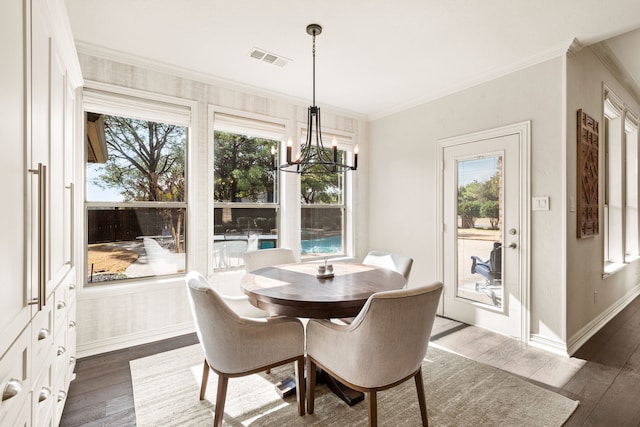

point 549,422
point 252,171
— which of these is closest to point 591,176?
point 549,422

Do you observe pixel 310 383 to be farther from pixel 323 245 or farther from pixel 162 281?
pixel 323 245

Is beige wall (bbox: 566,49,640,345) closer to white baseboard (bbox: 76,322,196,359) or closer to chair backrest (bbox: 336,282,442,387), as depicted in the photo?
chair backrest (bbox: 336,282,442,387)

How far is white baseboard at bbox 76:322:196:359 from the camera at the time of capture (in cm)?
271

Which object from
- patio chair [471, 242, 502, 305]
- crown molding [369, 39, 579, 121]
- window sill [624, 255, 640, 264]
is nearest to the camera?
crown molding [369, 39, 579, 121]

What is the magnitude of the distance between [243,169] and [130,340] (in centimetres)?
206

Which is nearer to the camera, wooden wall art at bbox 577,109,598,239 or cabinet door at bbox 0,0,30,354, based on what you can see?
cabinet door at bbox 0,0,30,354

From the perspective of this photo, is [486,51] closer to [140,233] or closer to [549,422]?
[549,422]

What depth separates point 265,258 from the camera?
310cm

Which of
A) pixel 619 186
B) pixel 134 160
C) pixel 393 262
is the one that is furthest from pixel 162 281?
pixel 619 186

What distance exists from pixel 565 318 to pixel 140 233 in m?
3.95

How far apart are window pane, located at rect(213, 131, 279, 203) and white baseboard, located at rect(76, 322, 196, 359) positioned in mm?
1399

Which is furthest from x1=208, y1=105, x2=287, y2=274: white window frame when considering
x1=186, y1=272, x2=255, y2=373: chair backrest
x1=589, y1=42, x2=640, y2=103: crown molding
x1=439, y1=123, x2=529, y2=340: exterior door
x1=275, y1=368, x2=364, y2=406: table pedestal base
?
x1=589, y1=42, x2=640, y2=103: crown molding

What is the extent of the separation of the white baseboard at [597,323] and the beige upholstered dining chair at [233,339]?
2.55 m

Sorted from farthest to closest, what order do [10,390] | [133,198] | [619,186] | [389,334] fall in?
1. [619,186]
2. [133,198]
3. [389,334]
4. [10,390]
